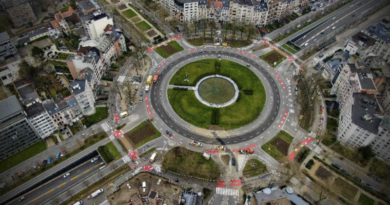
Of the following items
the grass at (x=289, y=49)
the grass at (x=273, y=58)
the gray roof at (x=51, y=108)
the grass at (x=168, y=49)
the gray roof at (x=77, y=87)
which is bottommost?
the grass at (x=273, y=58)

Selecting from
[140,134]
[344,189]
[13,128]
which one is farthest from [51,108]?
[344,189]

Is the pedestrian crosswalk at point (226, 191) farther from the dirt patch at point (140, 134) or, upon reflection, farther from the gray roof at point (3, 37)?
the gray roof at point (3, 37)

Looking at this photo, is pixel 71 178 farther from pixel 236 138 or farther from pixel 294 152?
pixel 294 152

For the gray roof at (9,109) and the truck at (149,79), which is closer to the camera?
the gray roof at (9,109)

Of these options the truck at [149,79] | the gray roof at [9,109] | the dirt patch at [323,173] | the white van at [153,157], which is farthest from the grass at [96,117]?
the dirt patch at [323,173]

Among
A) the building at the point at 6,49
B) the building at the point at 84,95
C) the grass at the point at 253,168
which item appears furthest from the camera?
the building at the point at 6,49

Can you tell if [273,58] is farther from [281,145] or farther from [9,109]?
[9,109]

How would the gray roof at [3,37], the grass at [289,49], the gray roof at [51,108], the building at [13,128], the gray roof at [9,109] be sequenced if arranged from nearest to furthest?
the building at [13,128] → the gray roof at [9,109] → the gray roof at [51,108] → the gray roof at [3,37] → the grass at [289,49]

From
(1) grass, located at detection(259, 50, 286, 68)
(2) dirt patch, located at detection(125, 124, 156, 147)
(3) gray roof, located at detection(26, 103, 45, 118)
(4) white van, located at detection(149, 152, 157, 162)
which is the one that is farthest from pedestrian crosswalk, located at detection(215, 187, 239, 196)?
(3) gray roof, located at detection(26, 103, 45, 118)
